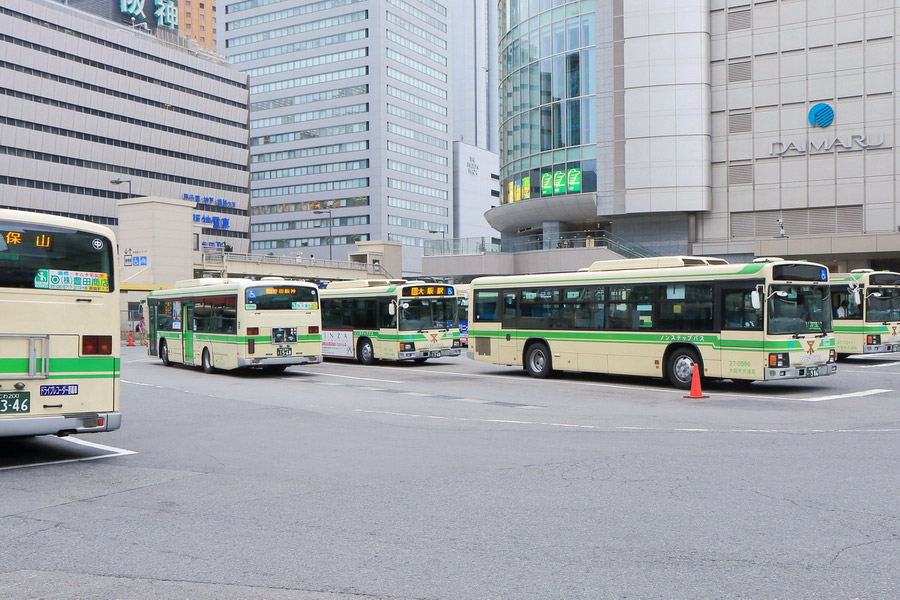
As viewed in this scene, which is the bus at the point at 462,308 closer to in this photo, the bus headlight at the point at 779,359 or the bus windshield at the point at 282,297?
the bus windshield at the point at 282,297

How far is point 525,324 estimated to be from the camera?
23734mm

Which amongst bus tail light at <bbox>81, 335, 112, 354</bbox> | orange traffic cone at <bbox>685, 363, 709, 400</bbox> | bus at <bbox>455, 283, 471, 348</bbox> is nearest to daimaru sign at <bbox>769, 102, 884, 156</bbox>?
bus at <bbox>455, 283, 471, 348</bbox>

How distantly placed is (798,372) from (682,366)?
8.40 ft

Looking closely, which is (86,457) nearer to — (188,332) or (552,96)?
(188,332)

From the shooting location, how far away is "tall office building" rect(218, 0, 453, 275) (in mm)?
125375

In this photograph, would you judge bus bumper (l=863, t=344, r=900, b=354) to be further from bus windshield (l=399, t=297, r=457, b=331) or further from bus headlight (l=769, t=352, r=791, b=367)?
bus windshield (l=399, t=297, r=457, b=331)

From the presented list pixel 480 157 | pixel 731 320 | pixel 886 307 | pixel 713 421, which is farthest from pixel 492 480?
pixel 480 157

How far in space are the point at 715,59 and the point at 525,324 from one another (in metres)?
38.3

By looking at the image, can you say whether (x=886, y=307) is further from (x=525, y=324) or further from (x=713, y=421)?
(x=713, y=421)

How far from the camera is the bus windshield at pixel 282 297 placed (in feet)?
79.3

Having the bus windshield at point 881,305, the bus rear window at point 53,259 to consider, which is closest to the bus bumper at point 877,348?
the bus windshield at point 881,305

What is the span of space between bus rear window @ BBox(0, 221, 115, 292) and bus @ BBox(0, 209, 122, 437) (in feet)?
0.04

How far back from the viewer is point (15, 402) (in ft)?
32.0

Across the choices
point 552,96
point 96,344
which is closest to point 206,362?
point 96,344
